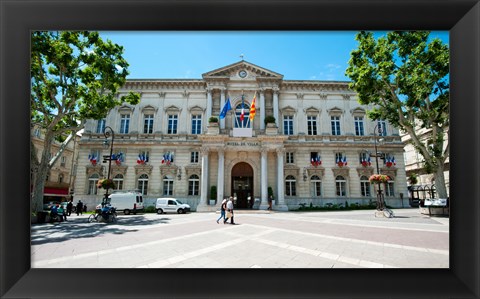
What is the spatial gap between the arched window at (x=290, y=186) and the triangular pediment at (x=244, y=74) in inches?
472

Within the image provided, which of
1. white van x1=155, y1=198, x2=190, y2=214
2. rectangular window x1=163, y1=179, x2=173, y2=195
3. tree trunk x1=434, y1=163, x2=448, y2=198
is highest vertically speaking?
tree trunk x1=434, y1=163, x2=448, y2=198

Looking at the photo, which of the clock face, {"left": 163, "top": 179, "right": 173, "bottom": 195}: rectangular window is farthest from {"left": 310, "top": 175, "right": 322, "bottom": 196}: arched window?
{"left": 163, "top": 179, "right": 173, "bottom": 195}: rectangular window

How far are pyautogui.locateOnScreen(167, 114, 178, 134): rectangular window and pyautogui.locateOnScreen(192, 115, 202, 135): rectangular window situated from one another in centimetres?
212

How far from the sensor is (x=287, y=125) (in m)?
28.9

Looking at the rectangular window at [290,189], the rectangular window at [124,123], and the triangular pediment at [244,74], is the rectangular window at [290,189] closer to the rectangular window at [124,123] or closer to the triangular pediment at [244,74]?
the triangular pediment at [244,74]

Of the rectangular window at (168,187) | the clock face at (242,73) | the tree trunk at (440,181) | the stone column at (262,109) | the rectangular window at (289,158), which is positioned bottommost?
the rectangular window at (168,187)

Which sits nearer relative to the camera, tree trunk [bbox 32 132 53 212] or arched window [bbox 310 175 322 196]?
tree trunk [bbox 32 132 53 212]

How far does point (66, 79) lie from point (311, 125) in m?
23.9

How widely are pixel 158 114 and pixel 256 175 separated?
13679 mm

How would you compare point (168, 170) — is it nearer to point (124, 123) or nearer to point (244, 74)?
point (124, 123)

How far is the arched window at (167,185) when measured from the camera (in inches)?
1054

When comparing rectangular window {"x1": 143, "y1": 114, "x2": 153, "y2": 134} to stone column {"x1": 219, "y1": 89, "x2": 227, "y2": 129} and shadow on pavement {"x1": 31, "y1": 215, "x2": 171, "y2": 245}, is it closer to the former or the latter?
stone column {"x1": 219, "y1": 89, "x2": 227, "y2": 129}

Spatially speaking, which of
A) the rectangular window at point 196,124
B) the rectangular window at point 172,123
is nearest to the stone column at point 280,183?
the rectangular window at point 196,124

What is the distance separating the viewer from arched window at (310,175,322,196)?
26891mm
